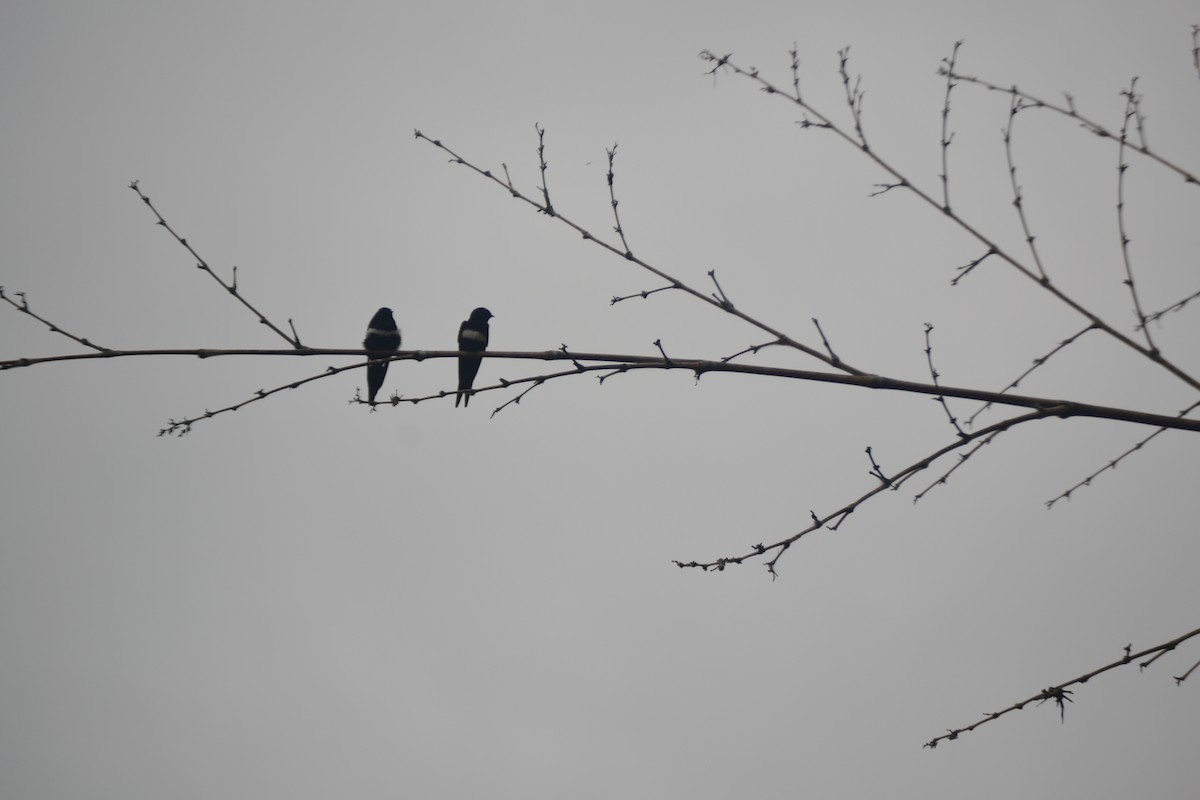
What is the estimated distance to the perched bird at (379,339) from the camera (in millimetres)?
9625

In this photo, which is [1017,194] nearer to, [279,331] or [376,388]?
[279,331]

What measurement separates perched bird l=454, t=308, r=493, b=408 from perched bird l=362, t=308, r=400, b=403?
897 mm

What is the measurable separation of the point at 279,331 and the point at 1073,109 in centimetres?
300

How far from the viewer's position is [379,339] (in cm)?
1032

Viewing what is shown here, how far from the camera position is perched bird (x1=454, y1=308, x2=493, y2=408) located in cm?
1041

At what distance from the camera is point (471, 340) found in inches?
438

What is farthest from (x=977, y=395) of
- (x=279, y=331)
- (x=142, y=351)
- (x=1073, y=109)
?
(x=142, y=351)

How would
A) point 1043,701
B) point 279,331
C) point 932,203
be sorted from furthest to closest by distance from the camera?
point 279,331 → point 932,203 → point 1043,701

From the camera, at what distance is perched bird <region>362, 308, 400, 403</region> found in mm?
9625

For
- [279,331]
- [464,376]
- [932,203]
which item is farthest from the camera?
[464,376]

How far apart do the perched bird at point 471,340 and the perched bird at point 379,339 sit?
2.94 ft

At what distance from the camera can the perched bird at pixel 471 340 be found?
10406 mm

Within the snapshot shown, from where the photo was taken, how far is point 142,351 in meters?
2.65

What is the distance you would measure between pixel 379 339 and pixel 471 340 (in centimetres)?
130
